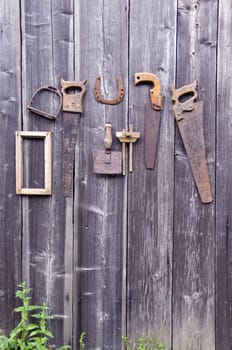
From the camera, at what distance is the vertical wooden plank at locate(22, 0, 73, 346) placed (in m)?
1.47

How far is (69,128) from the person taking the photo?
4.83 ft

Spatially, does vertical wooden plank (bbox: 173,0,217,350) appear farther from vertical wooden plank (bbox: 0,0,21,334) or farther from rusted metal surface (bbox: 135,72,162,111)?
vertical wooden plank (bbox: 0,0,21,334)

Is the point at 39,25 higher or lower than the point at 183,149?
higher

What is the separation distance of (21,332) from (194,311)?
770mm

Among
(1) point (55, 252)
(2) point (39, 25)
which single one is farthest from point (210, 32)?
(1) point (55, 252)

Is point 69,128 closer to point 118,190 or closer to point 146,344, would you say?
point 118,190

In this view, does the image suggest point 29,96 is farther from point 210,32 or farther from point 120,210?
point 210,32

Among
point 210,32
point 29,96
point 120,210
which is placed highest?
point 210,32

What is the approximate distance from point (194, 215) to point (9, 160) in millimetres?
851

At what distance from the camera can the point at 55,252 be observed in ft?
Result: 4.90

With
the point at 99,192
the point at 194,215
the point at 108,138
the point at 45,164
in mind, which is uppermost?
the point at 108,138

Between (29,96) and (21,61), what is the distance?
0.51 ft

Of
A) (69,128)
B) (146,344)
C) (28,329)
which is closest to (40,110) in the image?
(69,128)

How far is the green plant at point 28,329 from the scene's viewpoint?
4.47 feet
